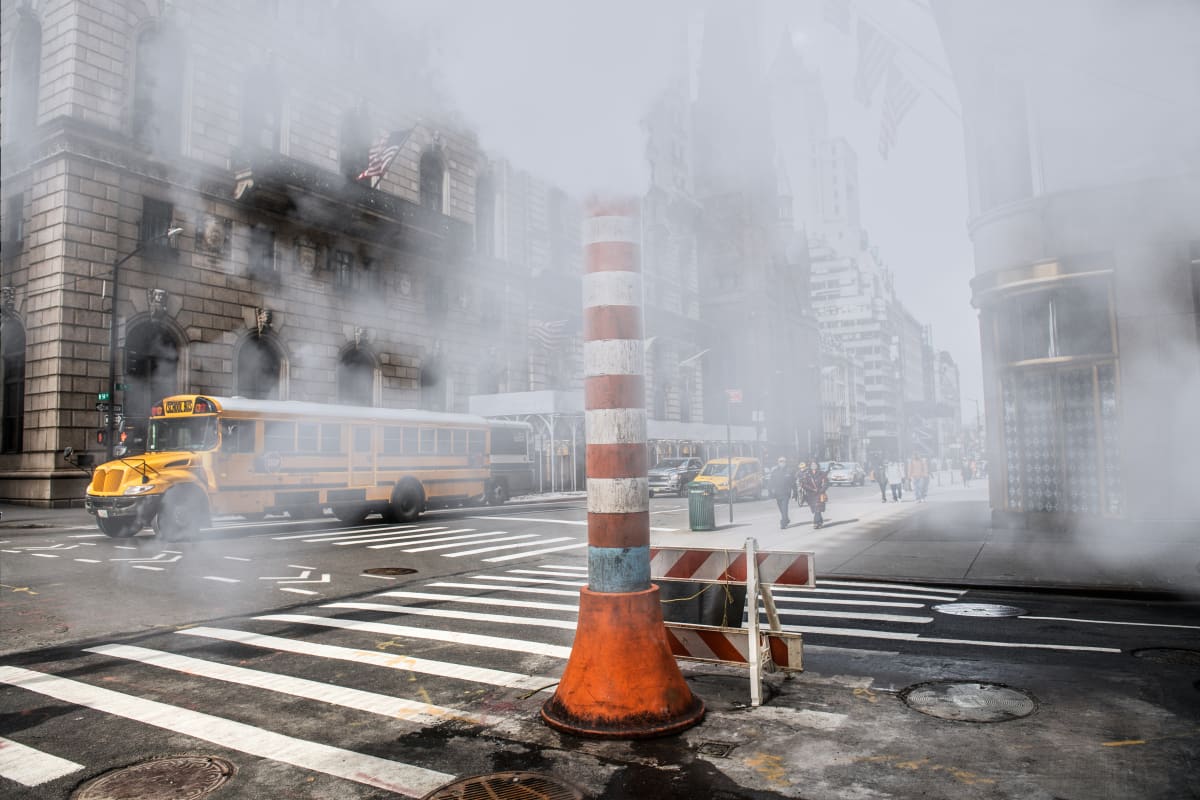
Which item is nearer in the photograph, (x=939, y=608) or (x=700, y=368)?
(x=939, y=608)

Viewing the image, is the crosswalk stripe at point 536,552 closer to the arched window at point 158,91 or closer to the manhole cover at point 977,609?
the manhole cover at point 977,609

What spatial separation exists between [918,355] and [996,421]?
157m

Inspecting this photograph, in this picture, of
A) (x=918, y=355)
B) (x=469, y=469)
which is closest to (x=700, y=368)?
(x=469, y=469)

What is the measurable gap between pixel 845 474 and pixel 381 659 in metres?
41.0

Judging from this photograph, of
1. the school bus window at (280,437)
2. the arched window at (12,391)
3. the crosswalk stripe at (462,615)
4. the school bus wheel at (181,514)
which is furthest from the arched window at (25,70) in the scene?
the crosswalk stripe at (462,615)

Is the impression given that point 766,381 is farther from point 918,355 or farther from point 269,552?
point 918,355

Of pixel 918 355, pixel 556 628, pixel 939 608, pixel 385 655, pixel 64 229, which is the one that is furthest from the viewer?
pixel 918 355

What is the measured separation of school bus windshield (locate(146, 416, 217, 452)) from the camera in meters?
12.9

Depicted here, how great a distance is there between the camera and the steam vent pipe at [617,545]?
342cm

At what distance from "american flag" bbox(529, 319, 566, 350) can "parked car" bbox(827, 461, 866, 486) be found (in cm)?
2474

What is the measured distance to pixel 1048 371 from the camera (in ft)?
36.6

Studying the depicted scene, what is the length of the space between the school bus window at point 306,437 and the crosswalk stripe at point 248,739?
9.83 m

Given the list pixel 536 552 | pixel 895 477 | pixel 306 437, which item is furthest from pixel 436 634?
pixel 895 477

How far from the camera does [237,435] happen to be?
43.1 ft
